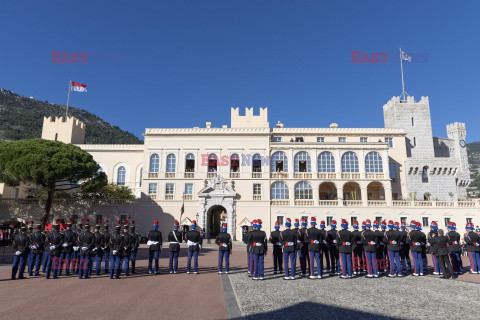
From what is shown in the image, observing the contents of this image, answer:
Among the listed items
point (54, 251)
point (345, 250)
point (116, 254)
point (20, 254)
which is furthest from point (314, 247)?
point (20, 254)

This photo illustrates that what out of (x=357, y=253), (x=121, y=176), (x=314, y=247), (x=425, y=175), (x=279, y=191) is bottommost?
(x=357, y=253)

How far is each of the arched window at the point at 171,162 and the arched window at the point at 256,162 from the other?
9.95m

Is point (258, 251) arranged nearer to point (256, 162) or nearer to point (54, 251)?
point (54, 251)

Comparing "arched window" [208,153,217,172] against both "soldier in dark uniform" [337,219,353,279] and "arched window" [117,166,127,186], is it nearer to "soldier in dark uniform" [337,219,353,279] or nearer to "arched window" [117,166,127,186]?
"arched window" [117,166,127,186]

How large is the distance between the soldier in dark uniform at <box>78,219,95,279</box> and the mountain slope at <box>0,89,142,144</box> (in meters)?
105

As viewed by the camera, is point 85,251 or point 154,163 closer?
point 85,251

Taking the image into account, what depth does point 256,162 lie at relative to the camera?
36469 mm

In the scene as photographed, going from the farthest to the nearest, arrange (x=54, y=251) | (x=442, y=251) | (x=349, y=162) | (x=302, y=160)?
1. (x=302, y=160)
2. (x=349, y=162)
3. (x=442, y=251)
4. (x=54, y=251)

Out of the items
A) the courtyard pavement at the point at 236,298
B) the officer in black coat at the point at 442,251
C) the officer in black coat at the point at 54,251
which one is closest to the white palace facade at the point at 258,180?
the officer in black coat at the point at 54,251

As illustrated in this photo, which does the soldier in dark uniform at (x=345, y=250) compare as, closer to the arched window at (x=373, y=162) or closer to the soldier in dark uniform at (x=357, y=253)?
the soldier in dark uniform at (x=357, y=253)

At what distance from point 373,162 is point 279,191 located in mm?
12365

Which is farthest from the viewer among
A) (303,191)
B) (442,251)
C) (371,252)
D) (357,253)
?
(303,191)

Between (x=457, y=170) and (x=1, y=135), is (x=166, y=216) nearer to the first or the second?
(x=457, y=170)

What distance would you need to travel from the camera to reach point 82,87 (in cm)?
4378
